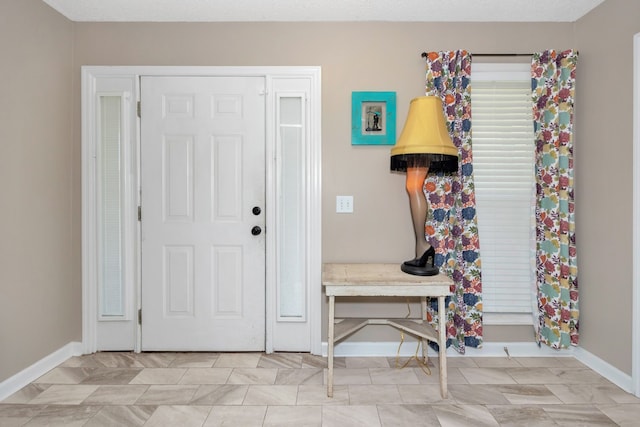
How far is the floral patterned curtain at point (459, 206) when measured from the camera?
254cm

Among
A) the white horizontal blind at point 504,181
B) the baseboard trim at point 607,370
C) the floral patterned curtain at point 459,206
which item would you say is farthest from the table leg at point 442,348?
the baseboard trim at point 607,370

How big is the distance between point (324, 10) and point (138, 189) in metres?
1.86

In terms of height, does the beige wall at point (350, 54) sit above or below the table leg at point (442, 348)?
above

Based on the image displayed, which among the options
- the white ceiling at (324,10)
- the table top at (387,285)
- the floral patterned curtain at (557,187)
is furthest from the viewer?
the floral patterned curtain at (557,187)

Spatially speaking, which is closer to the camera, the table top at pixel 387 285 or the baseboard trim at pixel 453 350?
the table top at pixel 387 285

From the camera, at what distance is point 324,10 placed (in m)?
2.50

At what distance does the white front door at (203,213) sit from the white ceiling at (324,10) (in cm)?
44

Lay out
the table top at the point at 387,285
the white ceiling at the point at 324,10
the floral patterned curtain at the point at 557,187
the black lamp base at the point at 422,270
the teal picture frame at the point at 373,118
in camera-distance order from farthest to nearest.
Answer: the teal picture frame at the point at 373,118
the floral patterned curtain at the point at 557,187
the white ceiling at the point at 324,10
the black lamp base at the point at 422,270
the table top at the point at 387,285

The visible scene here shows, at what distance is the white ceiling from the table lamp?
76 cm

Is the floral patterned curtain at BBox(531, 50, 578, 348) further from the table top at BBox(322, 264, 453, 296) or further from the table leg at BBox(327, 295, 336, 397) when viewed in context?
the table leg at BBox(327, 295, 336, 397)

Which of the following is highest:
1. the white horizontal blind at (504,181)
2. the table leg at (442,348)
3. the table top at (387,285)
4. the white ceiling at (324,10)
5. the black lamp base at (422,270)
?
the white ceiling at (324,10)

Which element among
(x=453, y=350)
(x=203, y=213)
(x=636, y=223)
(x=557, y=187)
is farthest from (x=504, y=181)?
(x=203, y=213)

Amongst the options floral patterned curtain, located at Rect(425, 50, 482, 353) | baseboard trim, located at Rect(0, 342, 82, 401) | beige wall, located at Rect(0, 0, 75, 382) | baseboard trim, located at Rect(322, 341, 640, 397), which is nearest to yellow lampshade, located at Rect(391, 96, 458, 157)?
floral patterned curtain, located at Rect(425, 50, 482, 353)

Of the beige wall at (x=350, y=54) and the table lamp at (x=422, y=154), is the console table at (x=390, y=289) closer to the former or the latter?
the table lamp at (x=422, y=154)
